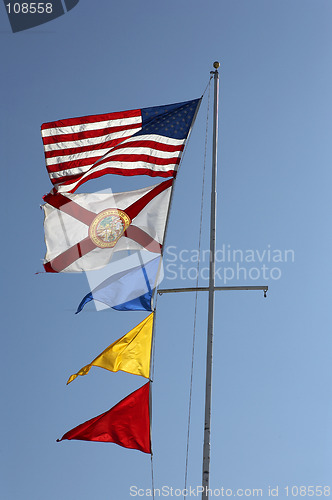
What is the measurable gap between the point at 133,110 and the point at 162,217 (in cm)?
358

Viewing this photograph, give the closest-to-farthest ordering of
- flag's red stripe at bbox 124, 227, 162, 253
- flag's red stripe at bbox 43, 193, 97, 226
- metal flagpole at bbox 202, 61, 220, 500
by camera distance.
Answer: metal flagpole at bbox 202, 61, 220, 500, flag's red stripe at bbox 124, 227, 162, 253, flag's red stripe at bbox 43, 193, 97, 226

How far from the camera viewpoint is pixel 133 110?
87.2 ft

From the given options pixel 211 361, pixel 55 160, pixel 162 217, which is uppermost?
pixel 55 160

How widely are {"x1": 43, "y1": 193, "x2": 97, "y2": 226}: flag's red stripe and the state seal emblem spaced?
0.22 meters

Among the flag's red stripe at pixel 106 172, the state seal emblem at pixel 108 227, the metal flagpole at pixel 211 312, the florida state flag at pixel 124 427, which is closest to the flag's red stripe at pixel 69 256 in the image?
the state seal emblem at pixel 108 227

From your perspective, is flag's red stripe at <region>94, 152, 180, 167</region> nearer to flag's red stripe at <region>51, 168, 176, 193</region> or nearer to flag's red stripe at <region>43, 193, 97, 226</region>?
flag's red stripe at <region>51, 168, 176, 193</region>

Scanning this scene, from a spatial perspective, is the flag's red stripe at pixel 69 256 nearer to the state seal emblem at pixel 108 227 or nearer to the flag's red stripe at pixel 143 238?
the state seal emblem at pixel 108 227

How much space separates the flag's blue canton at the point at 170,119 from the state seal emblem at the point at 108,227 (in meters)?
2.54

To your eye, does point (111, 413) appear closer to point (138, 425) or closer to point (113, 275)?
point (138, 425)

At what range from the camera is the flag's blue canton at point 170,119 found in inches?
1029

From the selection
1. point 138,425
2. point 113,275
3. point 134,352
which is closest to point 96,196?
point 113,275

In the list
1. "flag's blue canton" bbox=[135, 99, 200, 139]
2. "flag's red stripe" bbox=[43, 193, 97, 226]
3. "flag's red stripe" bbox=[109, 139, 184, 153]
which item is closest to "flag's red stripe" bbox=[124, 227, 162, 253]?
"flag's red stripe" bbox=[43, 193, 97, 226]

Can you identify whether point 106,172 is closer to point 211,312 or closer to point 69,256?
point 69,256

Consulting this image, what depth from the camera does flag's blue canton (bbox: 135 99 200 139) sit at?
26.1 m
